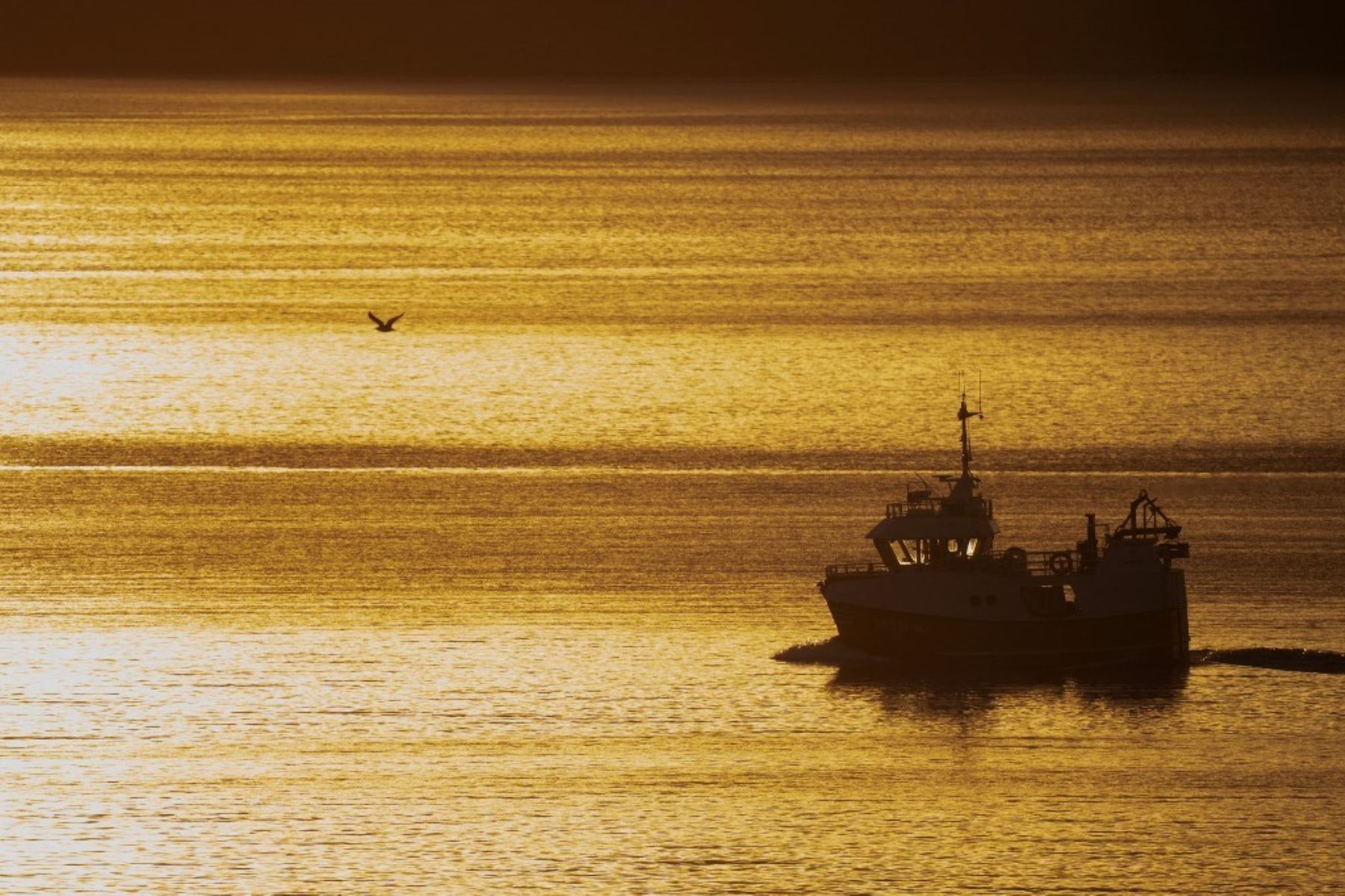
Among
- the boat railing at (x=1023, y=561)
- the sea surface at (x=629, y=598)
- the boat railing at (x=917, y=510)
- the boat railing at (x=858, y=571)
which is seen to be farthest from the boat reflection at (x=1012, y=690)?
the boat railing at (x=917, y=510)

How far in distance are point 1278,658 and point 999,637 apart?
24.4 feet

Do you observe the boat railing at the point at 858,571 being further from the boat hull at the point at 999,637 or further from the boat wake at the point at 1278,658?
the boat wake at the point at 1278,658

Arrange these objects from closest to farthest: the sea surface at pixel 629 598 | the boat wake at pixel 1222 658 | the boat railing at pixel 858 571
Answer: the sea surface at pixel 629 598, the boat wake at pixel 1222 658, the boat railing at pixel 858 571

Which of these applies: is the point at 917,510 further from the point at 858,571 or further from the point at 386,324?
the point at 386,324

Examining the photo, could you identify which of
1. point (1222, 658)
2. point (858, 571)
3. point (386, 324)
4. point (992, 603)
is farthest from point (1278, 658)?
point (386, 324)

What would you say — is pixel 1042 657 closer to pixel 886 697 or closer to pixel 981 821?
pixel 886 697

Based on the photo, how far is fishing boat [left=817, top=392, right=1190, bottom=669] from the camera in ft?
230

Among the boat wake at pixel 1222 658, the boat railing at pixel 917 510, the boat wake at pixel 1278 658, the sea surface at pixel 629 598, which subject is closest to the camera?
the sea surface at pixel 629 598

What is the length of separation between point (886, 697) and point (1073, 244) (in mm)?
125236

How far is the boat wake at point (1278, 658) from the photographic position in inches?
2692

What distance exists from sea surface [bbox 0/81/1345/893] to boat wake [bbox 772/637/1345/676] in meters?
0.16

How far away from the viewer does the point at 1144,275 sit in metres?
166

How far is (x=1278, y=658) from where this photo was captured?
6925 centimetres

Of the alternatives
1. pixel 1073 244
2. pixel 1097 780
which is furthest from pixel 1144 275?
pixel 1097 780
